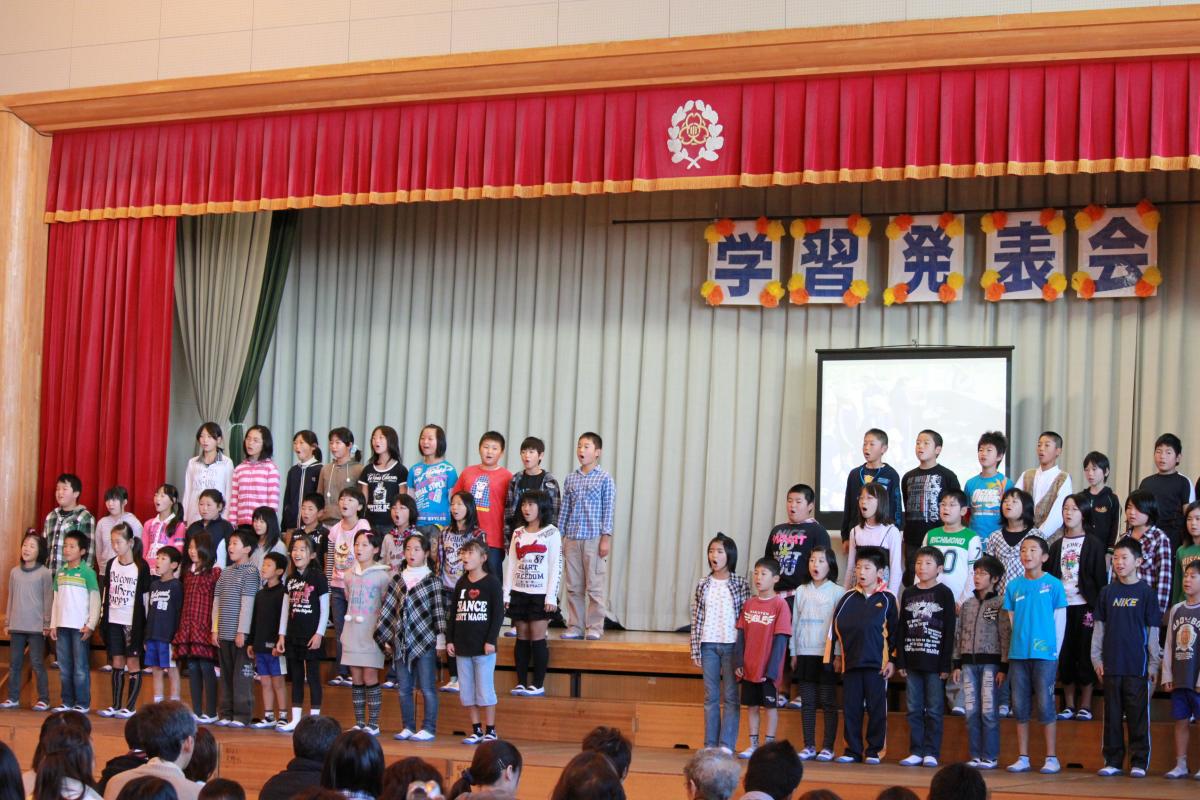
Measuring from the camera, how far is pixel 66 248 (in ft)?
29.5

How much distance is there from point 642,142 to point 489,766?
4514 mm

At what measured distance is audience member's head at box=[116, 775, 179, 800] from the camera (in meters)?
3.13

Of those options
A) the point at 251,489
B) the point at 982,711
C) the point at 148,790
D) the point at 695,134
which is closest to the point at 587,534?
the point at 251,489

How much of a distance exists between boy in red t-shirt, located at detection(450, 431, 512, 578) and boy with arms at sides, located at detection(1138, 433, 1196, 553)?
3.41m

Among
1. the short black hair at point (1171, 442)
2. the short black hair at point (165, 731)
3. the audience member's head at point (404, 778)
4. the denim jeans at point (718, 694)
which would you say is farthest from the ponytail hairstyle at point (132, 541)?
the short black hair at point (1171, 442)

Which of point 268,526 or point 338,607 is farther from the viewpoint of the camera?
point 268,526

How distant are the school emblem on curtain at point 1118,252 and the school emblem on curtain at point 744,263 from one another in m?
1.84

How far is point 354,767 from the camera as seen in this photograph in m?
3.74

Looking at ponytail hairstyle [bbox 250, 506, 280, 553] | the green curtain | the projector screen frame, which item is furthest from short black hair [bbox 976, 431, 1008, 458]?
the green curtain

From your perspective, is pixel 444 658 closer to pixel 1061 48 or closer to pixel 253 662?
pixel 253 662

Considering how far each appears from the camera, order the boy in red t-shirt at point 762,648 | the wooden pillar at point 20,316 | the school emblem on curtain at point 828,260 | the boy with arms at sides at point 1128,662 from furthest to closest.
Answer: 1. the school emblem on curtain at point 828,260
2. the wooden pillar at point 20,316
3. the boy in red t-shirt at point 762,648
4. the boy with arms at sides at point 1128,662

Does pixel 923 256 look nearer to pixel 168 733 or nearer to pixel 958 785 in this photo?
pixel 958 785

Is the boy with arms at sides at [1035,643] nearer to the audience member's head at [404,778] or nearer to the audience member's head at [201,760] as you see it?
the audience member's head at [404,778]

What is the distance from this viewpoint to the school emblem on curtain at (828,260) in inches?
347
